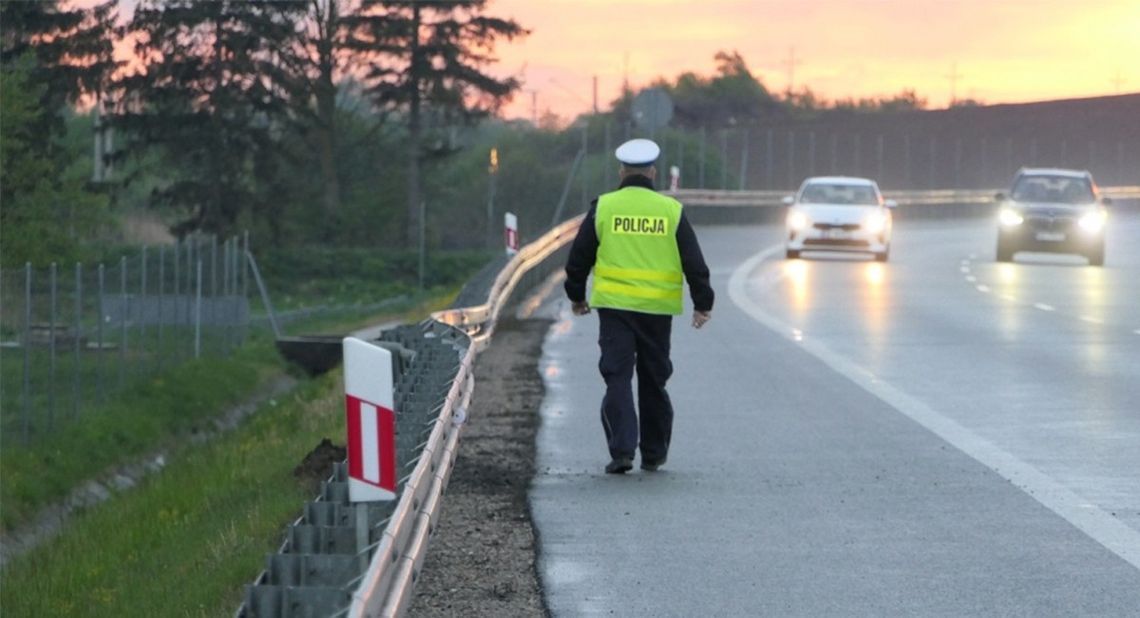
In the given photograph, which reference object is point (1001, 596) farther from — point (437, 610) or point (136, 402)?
point (136, 402)

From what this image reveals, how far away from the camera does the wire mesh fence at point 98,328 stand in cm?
2456

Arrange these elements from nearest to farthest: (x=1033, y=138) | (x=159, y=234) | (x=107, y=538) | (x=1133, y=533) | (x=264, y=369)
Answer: (x=1133, y=533)
(x=107, y=538)
(x=264, y=369)
(x=1033, y=138)
(x=159, y=234)

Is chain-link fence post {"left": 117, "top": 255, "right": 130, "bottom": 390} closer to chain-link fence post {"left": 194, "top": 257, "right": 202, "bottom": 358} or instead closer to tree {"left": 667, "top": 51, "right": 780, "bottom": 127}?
chain-link fence post {"left": 194, "top": 257, "right": 202, "bottom": 358}

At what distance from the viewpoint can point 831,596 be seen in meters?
8.11

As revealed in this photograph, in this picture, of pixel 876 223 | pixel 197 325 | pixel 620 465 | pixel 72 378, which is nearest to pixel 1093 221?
pixel 876 223

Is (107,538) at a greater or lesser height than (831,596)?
lesser

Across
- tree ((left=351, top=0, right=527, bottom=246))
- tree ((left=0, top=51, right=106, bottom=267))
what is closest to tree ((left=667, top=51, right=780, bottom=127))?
tree ((left=351, top=0, right=527, bottom=246))

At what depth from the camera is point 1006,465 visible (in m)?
11.6

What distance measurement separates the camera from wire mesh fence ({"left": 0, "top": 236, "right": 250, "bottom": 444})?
24562 millimetres

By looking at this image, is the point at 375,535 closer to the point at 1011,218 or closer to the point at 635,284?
the point at 635,284

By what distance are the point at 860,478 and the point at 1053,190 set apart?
90.1 ft

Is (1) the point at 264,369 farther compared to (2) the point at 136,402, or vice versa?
(1) the point at 264,369

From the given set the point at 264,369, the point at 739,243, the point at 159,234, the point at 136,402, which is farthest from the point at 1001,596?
the point at 159,234

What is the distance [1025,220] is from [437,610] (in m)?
30.7
